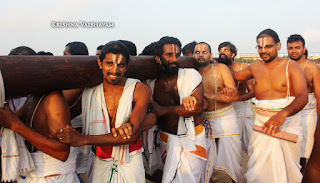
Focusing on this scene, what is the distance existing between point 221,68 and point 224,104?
60 cm

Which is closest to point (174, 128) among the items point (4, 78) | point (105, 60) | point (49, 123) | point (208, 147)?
point (208, 147)

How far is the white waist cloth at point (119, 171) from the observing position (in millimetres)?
2613

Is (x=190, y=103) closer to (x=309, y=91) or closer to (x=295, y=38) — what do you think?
(x=309, y=91)

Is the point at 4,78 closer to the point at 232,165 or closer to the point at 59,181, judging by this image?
the point at 59,181

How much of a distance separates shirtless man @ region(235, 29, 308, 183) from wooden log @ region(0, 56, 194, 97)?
223cm

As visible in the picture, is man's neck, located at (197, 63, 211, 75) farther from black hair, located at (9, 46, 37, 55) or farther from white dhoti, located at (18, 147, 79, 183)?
white dhoti, located at (18, 147, 79, 183)

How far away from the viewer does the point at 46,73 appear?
2.23m

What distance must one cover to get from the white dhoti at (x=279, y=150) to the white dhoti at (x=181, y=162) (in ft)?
2.69

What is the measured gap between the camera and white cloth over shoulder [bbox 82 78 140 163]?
2.57 meters

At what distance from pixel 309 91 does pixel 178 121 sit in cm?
264

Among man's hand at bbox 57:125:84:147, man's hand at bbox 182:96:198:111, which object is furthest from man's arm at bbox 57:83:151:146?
man's hand at bbox 182:96:198:111

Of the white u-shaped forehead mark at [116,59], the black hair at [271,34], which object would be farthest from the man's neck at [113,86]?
the black hair at [271,34]

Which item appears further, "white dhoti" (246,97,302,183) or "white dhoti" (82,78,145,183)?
"white dhoti" (246,97,302,183)

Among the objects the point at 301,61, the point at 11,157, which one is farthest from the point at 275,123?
the point at 11,157
